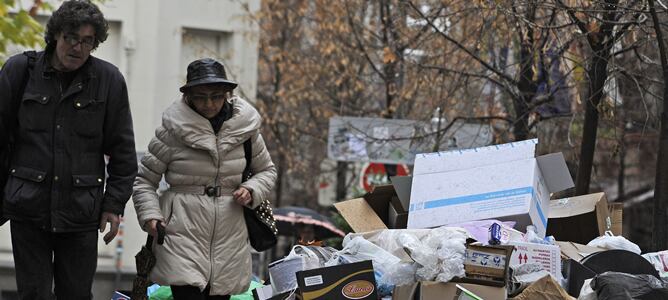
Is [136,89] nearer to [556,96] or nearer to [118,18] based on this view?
[118,18]

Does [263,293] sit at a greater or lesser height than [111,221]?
lesser

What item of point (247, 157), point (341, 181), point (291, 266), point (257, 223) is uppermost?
point (247, 157)

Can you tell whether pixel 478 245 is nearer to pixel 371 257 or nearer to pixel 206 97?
pixel 371 257

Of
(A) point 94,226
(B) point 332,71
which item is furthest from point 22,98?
(B) point 332,71

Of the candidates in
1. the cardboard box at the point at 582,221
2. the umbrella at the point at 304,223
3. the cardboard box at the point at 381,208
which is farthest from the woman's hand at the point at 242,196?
the umbrella at the point at 304,223

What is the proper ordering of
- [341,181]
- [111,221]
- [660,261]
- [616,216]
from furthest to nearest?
[341,181] < [616,216] < [660,261] < [111,221]

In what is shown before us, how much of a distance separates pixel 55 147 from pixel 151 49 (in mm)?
13938

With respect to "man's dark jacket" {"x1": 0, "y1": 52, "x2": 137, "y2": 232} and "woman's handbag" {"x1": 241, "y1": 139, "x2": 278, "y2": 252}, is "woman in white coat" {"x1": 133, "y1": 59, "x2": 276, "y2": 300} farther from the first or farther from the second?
"man's dark jacket" {"x1": 0, "y1": 52, "x2": 137, "y2": 232}

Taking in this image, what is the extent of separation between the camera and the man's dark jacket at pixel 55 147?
5.22m

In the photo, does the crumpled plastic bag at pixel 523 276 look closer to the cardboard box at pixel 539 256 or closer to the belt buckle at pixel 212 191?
the cardboard box at pixel 539 256

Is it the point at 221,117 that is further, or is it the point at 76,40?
the point at 221,117

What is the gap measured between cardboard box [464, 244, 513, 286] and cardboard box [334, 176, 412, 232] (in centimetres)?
147

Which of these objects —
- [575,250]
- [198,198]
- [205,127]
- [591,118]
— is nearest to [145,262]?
[198,198]

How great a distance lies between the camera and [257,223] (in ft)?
19.9
